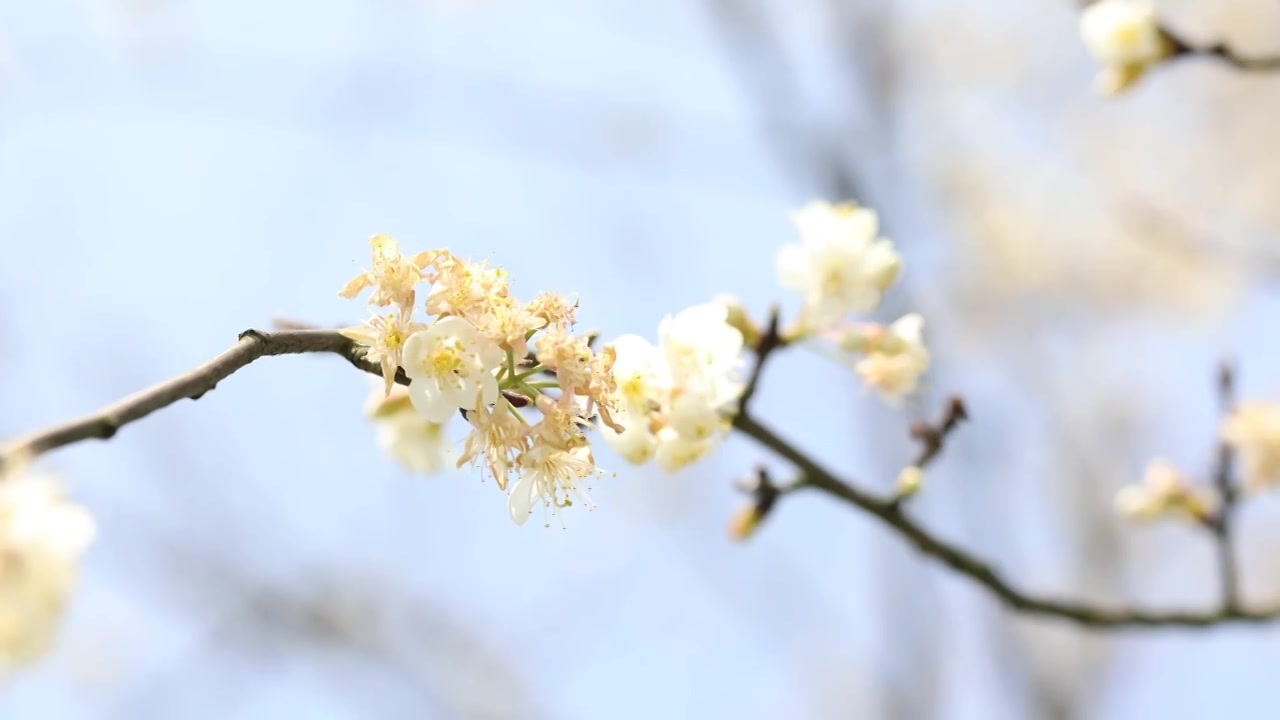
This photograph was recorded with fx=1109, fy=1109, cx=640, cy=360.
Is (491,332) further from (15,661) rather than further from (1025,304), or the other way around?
(1025,304)

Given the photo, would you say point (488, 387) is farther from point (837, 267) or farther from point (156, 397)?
point (837, 267)

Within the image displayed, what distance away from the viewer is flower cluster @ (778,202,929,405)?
1.68 metres

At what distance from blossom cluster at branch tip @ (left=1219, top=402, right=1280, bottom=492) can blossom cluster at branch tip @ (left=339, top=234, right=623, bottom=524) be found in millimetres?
1744

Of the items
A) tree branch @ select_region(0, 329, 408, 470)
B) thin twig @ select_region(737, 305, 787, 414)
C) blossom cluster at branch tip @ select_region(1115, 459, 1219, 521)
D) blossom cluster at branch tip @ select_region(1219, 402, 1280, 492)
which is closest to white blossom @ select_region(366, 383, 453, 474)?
thin twig @ select_region(737, 305, 787, 414)

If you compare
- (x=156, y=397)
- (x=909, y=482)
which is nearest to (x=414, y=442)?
(x=909, y=482)

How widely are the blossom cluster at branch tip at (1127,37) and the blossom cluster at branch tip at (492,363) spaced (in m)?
1.60

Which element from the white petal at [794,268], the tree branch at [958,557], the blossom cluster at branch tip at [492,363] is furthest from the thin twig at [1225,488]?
the blossom cluster at branch tip at [492,363]

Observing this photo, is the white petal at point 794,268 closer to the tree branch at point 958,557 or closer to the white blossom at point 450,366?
the tree branch at point 958,557

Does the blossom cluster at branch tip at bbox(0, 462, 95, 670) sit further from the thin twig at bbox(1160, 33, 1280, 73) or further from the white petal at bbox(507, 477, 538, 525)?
the thin twig at bbox(1160, 33, 1280, 73)

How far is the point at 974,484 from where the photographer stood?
4738 millimetres

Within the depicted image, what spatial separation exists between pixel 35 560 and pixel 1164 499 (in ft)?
7.04

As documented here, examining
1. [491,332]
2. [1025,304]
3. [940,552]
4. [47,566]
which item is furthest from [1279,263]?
[1025,304]

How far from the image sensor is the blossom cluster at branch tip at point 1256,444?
238cm

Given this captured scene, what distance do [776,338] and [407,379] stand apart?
667 millimetres
